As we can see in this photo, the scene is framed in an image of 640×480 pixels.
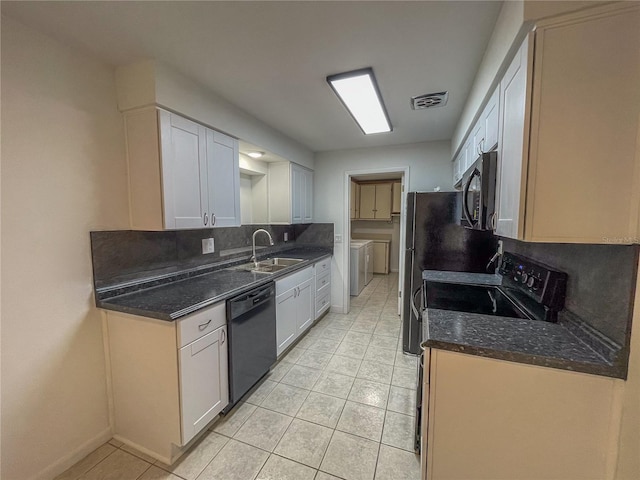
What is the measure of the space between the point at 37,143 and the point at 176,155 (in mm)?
654

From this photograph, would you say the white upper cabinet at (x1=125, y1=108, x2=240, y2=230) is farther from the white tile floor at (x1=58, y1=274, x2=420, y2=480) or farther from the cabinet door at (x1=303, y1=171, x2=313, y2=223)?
the cabinet door at (x1=303, y1=171, x2=313, y2=223)

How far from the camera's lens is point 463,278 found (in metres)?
2.19

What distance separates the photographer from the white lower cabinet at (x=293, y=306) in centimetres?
249

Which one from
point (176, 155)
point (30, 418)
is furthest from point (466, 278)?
point (30, 418)

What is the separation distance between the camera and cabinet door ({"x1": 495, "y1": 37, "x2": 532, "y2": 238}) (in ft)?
3.27

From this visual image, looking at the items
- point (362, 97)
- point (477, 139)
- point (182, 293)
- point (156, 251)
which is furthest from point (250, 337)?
point (477, 139)

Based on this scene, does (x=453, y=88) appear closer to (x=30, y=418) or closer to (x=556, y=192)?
(x=556, y=192)

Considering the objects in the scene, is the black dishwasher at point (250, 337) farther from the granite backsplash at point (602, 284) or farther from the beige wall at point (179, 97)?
the granite backsplash at point (602, 284)

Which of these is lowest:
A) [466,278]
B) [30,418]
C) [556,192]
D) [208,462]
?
[208,462]

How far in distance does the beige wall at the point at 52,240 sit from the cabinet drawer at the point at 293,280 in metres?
1.29

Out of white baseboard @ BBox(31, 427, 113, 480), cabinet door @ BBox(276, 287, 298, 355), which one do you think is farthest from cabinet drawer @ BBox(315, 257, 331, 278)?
white baseboard @ BBox(31, 427, 113, 480)

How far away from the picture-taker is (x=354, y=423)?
1821mm

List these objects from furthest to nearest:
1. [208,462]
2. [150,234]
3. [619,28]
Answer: [150,234]
[208,462]
[619,28]

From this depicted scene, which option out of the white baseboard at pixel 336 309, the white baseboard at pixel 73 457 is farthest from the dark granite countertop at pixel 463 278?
the white baseboard at pixel 73 457
